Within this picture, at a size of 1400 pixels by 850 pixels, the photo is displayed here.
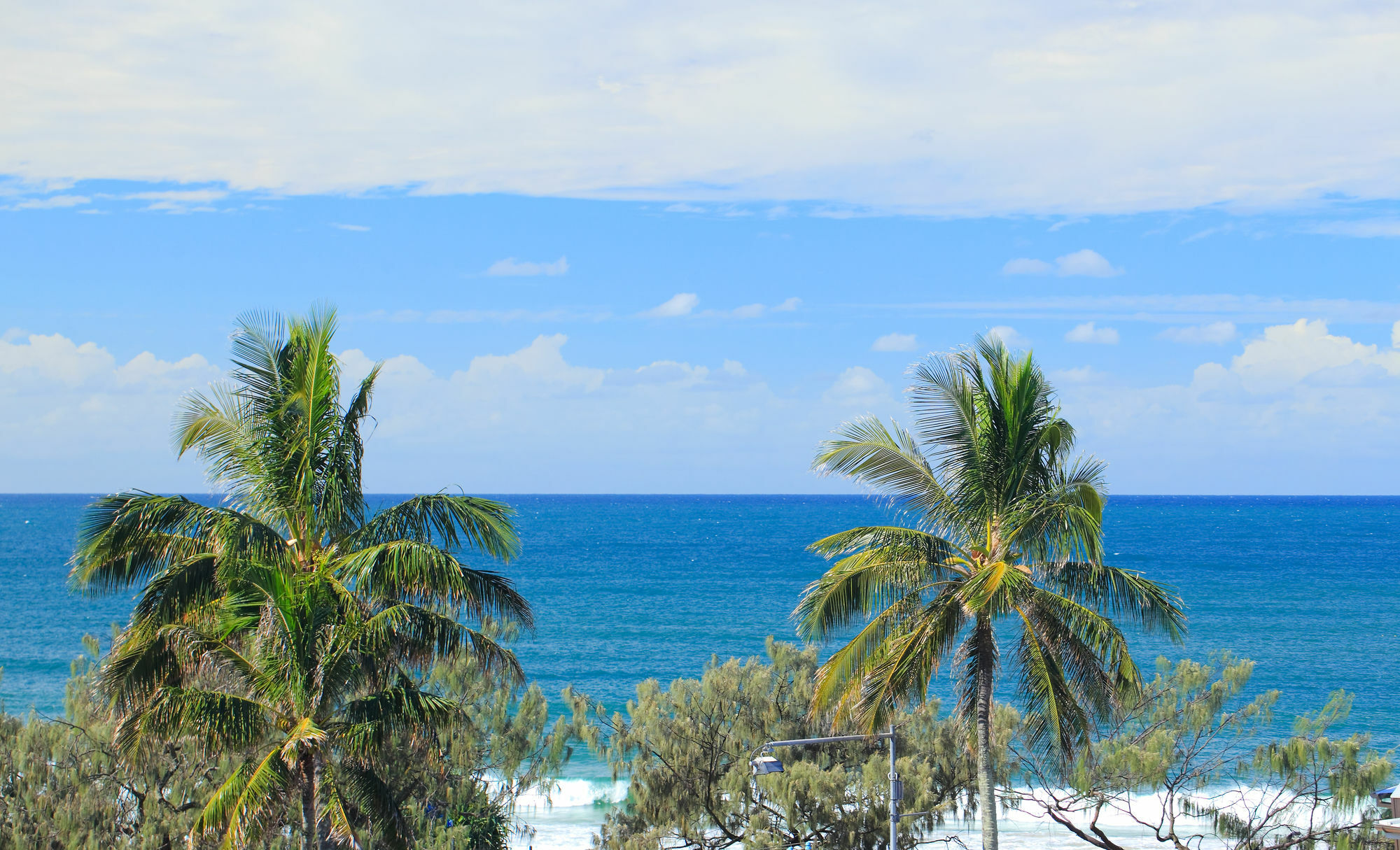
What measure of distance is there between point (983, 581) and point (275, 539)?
744 centimetres

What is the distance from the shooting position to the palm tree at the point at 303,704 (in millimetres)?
10742

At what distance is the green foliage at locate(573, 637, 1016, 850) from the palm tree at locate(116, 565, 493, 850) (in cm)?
611

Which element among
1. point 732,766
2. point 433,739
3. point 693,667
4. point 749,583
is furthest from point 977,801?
point 749,583

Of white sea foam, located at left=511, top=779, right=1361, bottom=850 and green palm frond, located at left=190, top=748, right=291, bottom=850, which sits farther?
white sea foam, located at left=511, top=779, right=1361, bottom=850

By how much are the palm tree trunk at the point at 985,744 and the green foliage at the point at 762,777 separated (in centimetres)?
333

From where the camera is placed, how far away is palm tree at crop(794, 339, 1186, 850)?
41.3 ft

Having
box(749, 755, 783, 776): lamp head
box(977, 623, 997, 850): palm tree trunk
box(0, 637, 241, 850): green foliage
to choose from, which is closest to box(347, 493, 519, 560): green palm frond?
box(749, 755, 783, 776): lamp head

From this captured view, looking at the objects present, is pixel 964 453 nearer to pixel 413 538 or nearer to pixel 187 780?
pixel 413 538

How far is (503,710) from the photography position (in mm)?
19328

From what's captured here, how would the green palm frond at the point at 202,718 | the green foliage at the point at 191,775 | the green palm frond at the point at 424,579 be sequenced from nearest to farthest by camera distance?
the green palm frond at the point at 202,718 → the green palm frond at the point at 424,579 → the green foliage at the point at 191,775

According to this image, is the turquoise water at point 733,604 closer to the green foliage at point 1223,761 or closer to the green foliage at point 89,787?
the green foliage at point 89,787

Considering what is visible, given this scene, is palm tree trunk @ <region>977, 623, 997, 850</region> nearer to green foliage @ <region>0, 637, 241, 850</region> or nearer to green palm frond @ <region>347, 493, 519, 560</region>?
green palm frond @ <region>347, 493, 519, 560</region>

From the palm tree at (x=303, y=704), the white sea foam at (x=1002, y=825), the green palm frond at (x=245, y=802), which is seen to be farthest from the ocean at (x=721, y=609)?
the green palm frond at (x=245, y=802)

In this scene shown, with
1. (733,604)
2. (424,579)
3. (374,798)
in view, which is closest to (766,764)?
(374,798)
